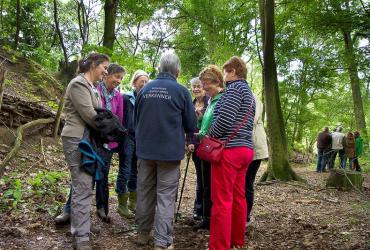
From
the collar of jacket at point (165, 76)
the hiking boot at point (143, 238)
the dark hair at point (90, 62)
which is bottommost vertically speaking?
the hiking boot at point (143, 238)

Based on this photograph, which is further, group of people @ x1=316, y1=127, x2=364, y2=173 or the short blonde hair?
group of people @ x1=316, y1=127, x2=364, y2=173

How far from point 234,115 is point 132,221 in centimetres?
225

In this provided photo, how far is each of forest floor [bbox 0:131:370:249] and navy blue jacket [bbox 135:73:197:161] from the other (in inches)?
44.9

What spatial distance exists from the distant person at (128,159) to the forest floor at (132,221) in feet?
0.76

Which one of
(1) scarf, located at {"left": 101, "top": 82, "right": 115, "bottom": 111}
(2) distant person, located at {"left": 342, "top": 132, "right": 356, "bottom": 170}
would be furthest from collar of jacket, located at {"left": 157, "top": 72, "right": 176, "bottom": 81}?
(2) distant person, located at {"left": 342, "top": 132, "right": 356, "bottom": 170}

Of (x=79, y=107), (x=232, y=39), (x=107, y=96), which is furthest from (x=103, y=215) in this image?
(x=232, y=39)

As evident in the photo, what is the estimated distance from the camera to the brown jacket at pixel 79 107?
3643 mm

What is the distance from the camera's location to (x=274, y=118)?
9039 millimetres

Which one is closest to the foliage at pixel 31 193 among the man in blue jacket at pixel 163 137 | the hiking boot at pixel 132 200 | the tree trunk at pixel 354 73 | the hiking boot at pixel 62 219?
the hiking boot at pixel 62 219

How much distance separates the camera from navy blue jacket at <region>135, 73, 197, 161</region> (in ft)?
12.3

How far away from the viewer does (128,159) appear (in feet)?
16.1

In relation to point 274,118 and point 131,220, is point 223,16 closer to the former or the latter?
point 274,118

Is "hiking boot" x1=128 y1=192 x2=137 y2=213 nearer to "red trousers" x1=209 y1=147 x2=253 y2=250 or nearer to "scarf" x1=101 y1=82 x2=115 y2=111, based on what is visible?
"scarf" x1=101 y1=82 x2=115 y2=111

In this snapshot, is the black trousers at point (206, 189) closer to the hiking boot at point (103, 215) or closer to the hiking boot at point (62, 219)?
the hiking boot at point (103, 215)
